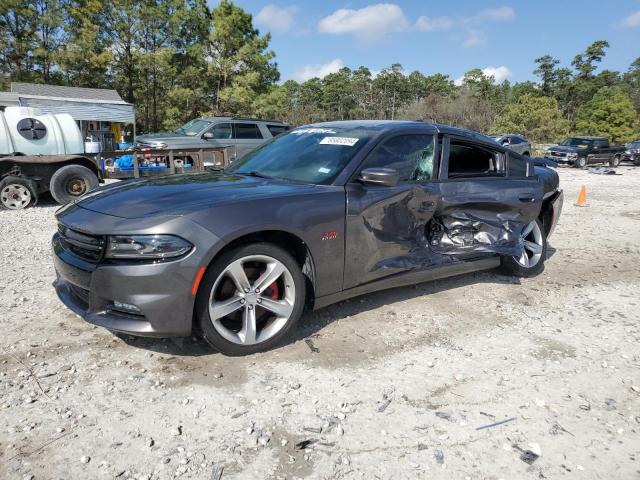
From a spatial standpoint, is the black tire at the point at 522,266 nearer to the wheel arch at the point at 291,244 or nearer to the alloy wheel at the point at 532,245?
the alloy wheel at the point at 532,245

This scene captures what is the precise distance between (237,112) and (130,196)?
3048 centimetres

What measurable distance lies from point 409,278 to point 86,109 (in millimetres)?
24934

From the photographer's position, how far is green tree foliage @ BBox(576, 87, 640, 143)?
4278cm

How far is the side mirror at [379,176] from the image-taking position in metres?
3.30

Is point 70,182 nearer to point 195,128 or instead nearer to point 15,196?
point 15,196

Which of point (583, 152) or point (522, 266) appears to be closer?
point (522, 266)

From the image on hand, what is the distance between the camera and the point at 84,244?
2.82m

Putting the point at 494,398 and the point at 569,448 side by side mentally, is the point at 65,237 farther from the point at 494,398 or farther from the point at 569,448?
the point at 569,448

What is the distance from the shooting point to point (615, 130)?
141 ft

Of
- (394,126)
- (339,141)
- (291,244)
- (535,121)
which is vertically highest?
(535,121)

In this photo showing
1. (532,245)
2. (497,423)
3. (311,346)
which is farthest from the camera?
(532,245)

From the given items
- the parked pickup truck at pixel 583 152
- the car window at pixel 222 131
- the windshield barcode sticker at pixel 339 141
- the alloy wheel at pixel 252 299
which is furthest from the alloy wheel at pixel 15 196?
the parked pickup truck at pixel 583 152

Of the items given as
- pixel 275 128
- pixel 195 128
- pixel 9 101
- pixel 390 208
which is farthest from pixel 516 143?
pixel 9 101

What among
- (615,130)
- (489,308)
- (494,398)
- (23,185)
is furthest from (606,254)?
(615,130)
